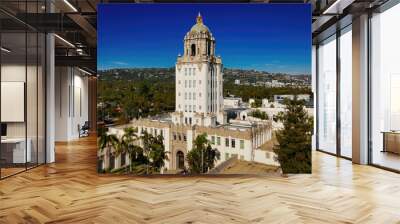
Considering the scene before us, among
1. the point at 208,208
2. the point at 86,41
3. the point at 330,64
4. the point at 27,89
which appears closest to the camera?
the point at 208,208

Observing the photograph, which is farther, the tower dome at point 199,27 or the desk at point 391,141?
the desk at point 391,141

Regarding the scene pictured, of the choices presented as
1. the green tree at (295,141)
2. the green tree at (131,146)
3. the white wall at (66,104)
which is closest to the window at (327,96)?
the green tree at (295,141)

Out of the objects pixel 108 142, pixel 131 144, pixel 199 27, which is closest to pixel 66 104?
pixel 108 142

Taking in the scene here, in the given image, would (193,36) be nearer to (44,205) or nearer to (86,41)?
(44,205)

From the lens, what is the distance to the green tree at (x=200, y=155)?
676 cm

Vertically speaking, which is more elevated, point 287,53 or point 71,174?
point 287,53

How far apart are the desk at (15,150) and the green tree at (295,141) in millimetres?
4510

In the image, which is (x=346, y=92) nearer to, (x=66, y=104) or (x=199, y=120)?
(x=199, y=120)

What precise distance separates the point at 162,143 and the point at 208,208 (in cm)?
240

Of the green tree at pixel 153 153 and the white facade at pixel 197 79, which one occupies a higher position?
the white facade at pixel 197 79

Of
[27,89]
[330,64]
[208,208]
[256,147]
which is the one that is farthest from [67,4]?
[330,64]

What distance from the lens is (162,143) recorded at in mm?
6828

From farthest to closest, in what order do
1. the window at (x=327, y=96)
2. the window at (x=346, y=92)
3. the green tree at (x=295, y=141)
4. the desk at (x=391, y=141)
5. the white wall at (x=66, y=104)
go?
the white wall at (x=66, y=104) → the window at (x=327, y=96) → the window at (x=346, y=92) → the desk at (x=391, y=141) → the green tree at (x=295, y=141)

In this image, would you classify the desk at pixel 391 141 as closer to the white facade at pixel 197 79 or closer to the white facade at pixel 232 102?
the white facade at pixel 232 102
